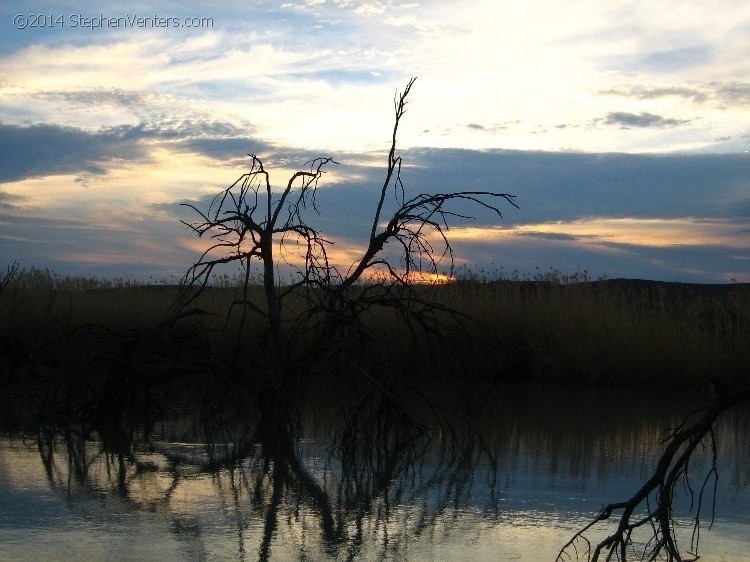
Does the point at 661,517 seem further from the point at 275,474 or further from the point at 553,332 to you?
the point at 553,332

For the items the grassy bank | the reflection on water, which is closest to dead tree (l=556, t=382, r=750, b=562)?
the reflection on water

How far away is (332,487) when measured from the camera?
573 centimetres

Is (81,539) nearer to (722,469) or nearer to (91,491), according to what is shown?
(91,491)

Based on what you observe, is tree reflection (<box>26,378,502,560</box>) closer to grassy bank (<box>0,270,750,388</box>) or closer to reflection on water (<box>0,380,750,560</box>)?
reflection on water (<box>0,380,750,560</box>)

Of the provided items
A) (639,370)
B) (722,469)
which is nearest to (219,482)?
(722,469)

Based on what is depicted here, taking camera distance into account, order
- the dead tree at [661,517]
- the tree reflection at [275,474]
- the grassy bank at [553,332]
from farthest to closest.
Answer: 1. the grassy bank at [553,332]
2. the tree reflection at [275,474]
3. the dead tree at [661,517]

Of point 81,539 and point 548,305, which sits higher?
point 548,305

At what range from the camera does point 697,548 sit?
175 inches

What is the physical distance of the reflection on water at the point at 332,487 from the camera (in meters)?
4.41

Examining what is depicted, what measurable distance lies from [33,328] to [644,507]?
984 cm

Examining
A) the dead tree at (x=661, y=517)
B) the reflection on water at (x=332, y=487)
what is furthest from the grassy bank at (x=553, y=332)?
the dead tree at (x=661, y=517)

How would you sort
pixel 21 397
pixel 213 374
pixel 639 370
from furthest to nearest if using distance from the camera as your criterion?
pixel 639 370 → pixel 21 397 → pixel 213 374

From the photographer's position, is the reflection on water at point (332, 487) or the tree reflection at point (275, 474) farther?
the tree reflection at point (275, 474)

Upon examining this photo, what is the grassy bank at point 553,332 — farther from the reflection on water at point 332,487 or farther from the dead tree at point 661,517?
the dead tree at point 661,517
